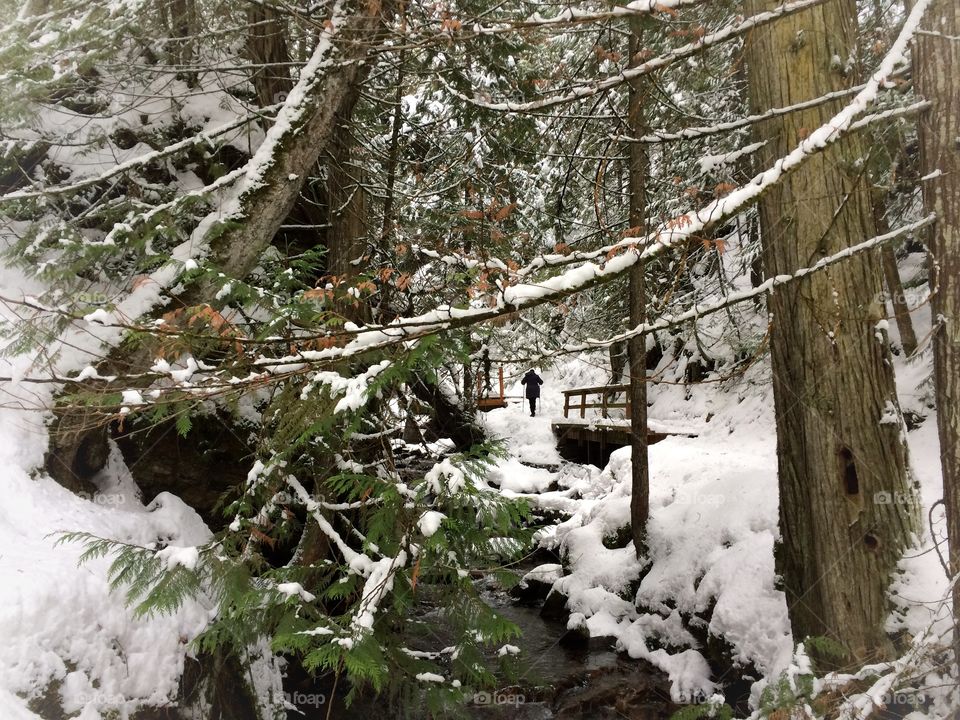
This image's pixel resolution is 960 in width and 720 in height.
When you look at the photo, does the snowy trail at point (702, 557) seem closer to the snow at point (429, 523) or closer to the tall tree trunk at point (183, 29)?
the snow at point (429, 523)

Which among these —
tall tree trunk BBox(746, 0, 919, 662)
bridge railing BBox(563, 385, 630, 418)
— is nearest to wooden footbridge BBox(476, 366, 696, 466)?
bridge railing BBox(563, 385, 630, 418)

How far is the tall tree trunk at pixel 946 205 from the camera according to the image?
2.95 metres

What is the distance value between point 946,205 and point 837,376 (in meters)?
1.17

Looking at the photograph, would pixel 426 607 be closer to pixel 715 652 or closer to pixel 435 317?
pixel 715 652

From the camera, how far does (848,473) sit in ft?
12.2

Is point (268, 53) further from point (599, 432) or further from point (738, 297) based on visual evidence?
point (599, 432)

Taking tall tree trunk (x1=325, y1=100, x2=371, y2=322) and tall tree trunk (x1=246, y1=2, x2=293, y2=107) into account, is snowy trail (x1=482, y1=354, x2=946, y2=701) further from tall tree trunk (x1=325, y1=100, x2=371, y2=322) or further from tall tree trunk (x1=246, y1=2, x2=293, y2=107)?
tall tree trunk (x1=246, y1=2, x2=293, y2=107)

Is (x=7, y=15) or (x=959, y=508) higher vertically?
(x=7, y=15)

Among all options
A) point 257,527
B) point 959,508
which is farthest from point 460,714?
point 959,508

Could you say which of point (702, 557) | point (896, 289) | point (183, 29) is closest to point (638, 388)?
point (702, 557)

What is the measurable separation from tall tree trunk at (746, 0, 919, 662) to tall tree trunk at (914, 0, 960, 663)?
571 millimetres

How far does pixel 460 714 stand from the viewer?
4637 millimetres

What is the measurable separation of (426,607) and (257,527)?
14.5ft

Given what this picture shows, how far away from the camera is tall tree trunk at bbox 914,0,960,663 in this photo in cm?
295
